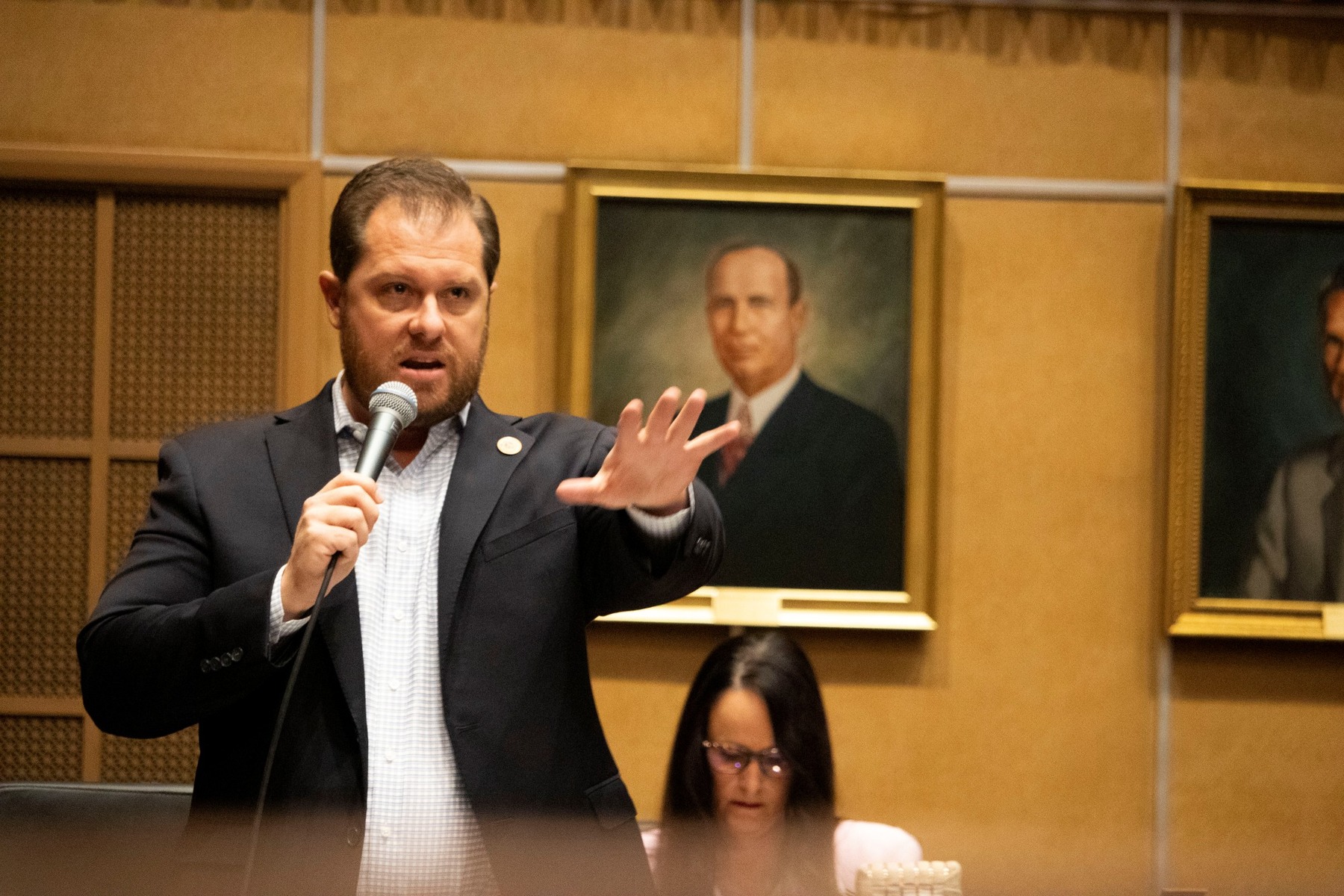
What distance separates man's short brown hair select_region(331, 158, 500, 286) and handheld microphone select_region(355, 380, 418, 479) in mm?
353

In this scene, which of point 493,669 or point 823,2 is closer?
point 493,669

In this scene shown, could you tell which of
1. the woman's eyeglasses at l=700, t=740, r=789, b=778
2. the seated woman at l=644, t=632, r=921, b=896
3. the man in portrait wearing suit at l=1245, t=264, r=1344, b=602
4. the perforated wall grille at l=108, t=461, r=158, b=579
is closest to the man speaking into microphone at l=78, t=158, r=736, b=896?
the seated woman at l=644, t=632, r=921, b=896

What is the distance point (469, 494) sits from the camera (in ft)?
5.27

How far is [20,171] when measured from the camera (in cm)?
310

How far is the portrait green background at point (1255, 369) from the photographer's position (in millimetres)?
3215

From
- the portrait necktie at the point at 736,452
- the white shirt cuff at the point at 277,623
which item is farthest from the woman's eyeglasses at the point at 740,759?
the white shirt cuff at the point at 277,623

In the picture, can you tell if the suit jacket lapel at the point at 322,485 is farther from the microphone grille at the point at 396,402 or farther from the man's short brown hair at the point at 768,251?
the man's short brown hair at the point at 768,251

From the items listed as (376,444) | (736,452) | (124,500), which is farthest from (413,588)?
(124,500)

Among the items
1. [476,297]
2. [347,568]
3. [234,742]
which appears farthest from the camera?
[476,297]

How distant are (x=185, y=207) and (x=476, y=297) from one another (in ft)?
6.03

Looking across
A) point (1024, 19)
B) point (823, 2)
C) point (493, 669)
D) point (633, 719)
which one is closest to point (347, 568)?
point (493, 669)

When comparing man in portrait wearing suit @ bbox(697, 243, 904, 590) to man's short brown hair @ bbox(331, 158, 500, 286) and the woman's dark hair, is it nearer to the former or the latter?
the woman's dark hair

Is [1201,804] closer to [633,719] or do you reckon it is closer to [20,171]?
[633,719]

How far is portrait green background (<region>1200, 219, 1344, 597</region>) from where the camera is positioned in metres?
3.21
